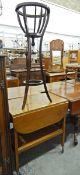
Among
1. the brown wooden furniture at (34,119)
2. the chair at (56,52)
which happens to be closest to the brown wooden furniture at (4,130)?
the brown wooden furniture at (34,119)

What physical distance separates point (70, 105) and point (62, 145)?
1.49 ft

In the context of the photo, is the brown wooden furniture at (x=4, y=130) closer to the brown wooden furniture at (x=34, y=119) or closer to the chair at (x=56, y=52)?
the brown wooden furniture at (x=34, y=119)

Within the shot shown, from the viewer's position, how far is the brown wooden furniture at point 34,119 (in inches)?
50.9

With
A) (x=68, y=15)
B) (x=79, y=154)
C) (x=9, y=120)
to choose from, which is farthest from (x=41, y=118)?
(x=68, y=15)

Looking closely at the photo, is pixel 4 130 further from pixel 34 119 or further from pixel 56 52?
pixel 56 52

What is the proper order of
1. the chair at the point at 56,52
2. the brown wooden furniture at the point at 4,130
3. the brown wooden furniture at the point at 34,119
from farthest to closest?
the chair at the point at 56,52 → the brown wooden furniture at the point at 34,119 → the brown wooden furniture at the point at 4,130

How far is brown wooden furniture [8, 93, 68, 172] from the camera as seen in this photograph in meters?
1.29

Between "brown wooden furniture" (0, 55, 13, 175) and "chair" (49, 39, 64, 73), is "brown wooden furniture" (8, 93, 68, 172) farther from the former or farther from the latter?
"chair" (49, 39, 64, 73)

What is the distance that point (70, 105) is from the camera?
65.7 inches

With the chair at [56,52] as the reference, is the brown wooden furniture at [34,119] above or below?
below

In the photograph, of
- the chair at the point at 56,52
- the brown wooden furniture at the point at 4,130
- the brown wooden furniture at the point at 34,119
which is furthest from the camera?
the chair at the point at 56,52

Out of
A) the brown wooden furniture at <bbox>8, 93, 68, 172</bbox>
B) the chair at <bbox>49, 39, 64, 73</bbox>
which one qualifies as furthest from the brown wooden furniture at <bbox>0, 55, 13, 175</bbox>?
the chair at <bbox>49, 39, 64, 73</bbox>

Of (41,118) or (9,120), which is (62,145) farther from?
(9,120)

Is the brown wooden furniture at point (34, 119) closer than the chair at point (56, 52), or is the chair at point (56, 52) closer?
the brown wooden furniture at point (34, 119)
